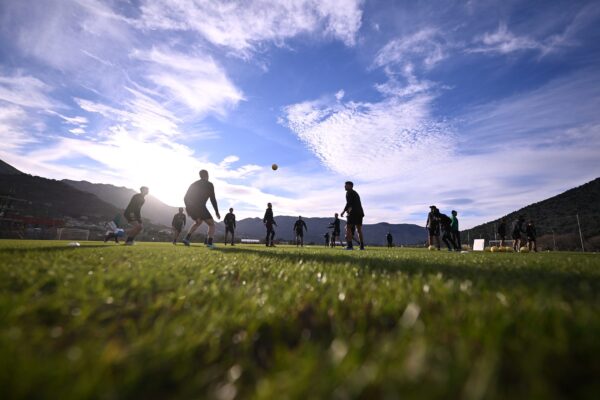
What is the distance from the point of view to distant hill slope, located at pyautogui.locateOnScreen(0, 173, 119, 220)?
79.4 metres

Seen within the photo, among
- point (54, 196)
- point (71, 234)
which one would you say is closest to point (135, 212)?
point (71, 234)

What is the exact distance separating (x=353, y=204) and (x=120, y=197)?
19674 centimetres

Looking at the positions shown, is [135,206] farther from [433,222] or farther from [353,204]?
[433,222]

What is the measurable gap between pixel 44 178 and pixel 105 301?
11655cm

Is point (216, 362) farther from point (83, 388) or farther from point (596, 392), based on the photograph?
point (596, 392)

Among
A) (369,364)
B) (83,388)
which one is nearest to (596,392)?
(369,364)

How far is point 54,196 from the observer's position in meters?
85.1

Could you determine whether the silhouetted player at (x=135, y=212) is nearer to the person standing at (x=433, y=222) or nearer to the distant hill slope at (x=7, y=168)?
the person standing at (x=433, y=222)

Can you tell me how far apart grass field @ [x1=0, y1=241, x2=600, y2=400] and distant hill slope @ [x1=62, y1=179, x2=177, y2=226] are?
7118 inches

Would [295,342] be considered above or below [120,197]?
below

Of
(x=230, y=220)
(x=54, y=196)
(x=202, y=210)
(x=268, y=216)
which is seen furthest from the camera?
(x=54, y=196)

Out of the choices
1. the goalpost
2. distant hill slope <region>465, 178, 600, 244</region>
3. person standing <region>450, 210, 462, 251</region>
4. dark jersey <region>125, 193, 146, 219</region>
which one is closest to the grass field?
dark jersey <region>125, 193, 146, 219</region>

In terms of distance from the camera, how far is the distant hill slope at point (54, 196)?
3127 inches

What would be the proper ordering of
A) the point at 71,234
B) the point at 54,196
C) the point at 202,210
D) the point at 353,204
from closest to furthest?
1. the point at 202,210
2. the point at 353,204
3. the point at 71,234
4. the point at 54,196
